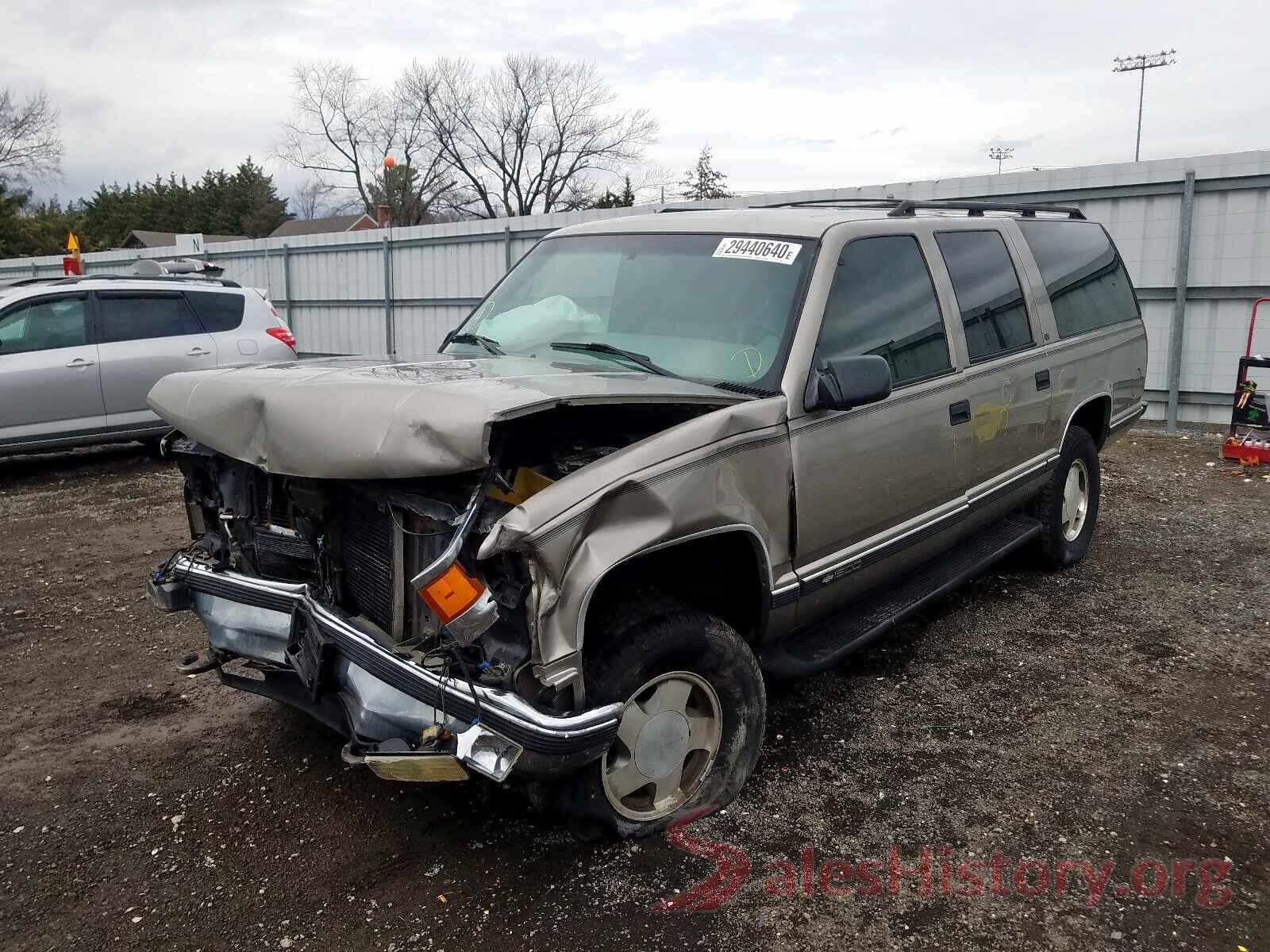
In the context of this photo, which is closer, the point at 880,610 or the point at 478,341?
the point at 880,610

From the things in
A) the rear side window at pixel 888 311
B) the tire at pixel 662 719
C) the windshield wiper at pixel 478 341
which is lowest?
the tire at pixel 662 719

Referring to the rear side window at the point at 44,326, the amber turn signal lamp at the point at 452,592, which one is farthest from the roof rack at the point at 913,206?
the rear side window at the point at 44,326

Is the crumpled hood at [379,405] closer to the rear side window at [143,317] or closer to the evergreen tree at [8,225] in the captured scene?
the rear side window at [143,317]

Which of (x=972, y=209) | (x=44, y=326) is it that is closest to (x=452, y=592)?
(x=972, y=209)

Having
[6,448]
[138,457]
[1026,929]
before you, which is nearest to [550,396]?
[1026,929]

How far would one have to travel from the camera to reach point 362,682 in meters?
2.88

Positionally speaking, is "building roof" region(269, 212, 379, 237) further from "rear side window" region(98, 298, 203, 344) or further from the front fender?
the front fender

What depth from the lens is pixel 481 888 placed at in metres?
2.91

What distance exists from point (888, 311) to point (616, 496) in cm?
178

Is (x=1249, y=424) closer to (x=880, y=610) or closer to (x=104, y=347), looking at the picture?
(x=880, y=610)

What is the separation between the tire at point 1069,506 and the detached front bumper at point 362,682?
3712 mm

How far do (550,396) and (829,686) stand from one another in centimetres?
230

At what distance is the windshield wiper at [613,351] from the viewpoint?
11.5 ft

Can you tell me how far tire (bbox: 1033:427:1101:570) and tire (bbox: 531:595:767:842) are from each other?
9.70ft
